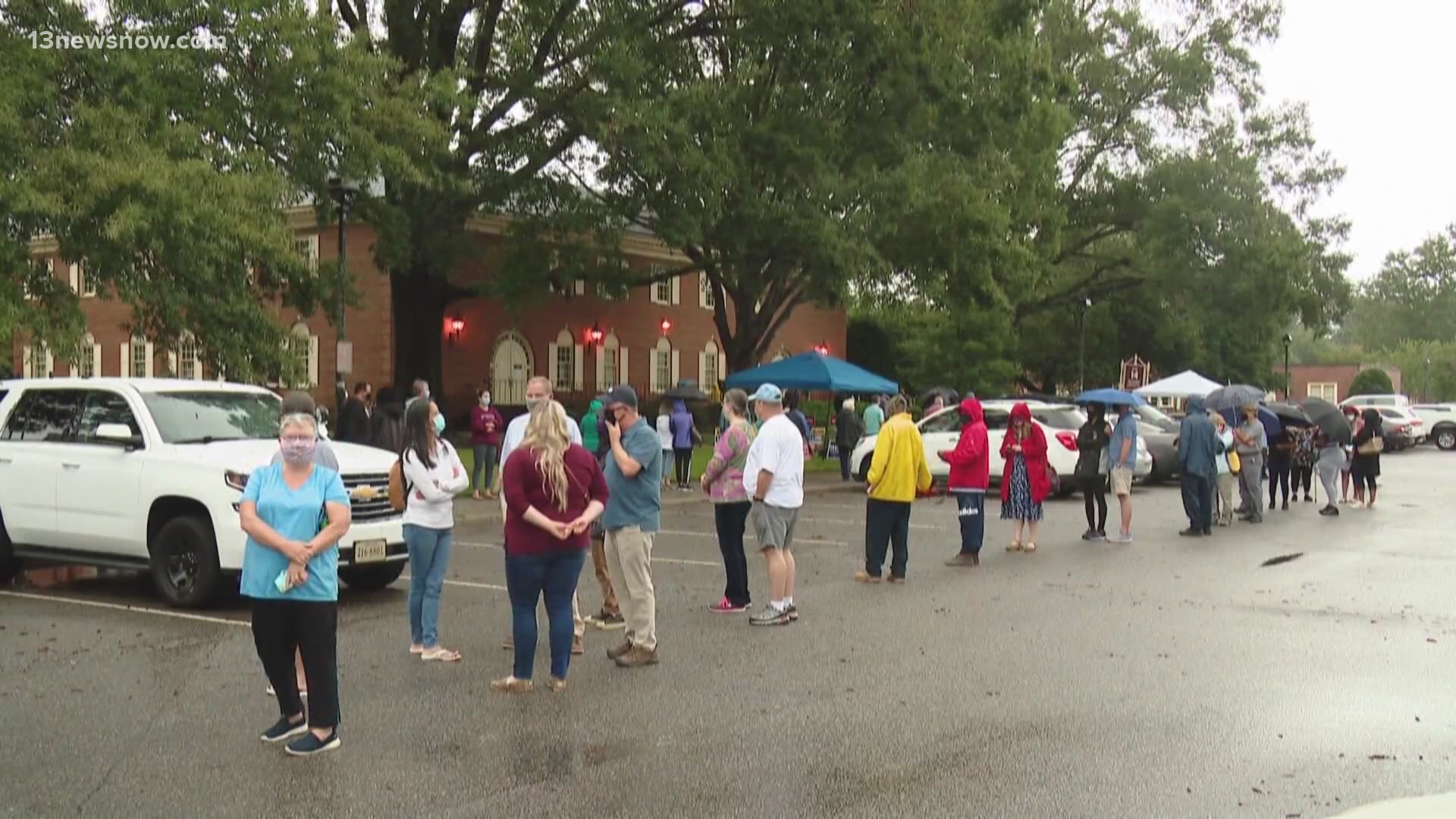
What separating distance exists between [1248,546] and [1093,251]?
40376 millimetres

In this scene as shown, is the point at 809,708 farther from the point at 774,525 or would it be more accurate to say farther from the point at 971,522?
the point at 971,522

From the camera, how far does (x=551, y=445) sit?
24.5 feet

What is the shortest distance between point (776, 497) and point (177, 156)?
11.9 m

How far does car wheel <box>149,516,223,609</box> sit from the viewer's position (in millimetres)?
10500

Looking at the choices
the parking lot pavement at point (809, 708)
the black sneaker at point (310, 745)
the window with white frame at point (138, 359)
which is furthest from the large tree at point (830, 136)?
the window with white frame at point (138, 359)

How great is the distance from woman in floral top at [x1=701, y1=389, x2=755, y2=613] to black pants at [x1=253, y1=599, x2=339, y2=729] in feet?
13.7

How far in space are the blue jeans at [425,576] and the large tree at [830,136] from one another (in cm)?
1740

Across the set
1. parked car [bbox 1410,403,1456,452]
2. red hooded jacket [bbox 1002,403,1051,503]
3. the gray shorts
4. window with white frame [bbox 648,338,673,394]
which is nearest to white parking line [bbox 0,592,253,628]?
the gray shorts

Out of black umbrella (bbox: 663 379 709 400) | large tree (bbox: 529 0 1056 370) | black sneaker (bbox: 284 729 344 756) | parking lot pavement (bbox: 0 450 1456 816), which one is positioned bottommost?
parking lot pavement (bbox: 0 450 1456 816)

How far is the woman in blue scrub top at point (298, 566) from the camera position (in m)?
6.23

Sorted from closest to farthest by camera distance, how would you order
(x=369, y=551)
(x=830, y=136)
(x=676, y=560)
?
1. (x=369, y=551)
2. (x=676, y=560)
3. (x=830, y=136)

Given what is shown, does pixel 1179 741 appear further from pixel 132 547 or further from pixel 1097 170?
pixel 1097 170

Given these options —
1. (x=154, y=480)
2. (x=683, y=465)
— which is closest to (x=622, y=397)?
(x=154, y=480)

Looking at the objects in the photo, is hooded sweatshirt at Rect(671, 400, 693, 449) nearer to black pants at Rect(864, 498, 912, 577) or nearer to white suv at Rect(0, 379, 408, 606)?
black pants at Rect(864, 498, 912, 577)
